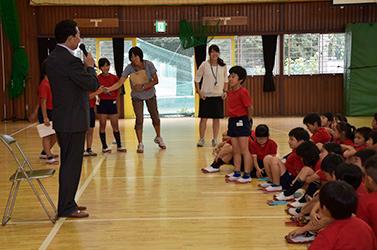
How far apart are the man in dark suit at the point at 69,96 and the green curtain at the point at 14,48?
990 centimetres

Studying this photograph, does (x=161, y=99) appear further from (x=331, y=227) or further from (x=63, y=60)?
(x=331, y=227)

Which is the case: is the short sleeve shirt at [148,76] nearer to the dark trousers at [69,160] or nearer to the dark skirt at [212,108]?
the dark skirt at [212,108]

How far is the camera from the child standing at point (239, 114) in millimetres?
5922

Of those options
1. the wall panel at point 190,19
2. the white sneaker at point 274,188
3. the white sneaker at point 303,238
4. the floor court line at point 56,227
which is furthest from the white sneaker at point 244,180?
the wall panel at point 190,19

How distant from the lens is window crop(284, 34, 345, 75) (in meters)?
15.0

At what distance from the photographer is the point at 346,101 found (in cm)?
1459

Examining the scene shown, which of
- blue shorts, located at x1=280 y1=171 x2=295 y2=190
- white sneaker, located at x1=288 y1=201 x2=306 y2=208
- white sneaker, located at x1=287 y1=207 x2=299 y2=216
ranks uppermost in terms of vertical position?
blue shorts, located at x1=280 y1=171 x2=295 y2=190

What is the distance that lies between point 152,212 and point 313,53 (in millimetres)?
11153

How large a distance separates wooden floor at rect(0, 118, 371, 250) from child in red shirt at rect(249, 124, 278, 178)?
246 millimetres

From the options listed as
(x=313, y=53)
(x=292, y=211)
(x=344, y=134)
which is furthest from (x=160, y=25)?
(x=292, y=211)

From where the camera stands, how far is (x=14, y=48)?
14180mm

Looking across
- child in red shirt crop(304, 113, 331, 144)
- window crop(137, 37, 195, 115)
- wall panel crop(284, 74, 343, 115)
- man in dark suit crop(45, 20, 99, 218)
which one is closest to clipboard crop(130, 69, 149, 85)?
child in red shirt crop(304, 113, 331, 144)

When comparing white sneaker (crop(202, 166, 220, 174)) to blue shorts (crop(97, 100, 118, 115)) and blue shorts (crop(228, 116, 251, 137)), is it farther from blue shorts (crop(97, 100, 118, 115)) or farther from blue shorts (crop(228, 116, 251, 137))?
blue shorts (crop(97, 100, 118, 115))

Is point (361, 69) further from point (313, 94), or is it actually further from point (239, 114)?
point (239, 114)
